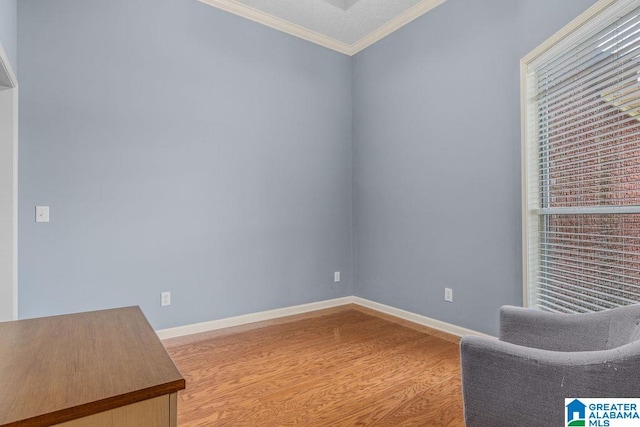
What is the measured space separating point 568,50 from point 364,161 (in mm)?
2291

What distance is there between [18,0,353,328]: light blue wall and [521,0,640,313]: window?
219cm

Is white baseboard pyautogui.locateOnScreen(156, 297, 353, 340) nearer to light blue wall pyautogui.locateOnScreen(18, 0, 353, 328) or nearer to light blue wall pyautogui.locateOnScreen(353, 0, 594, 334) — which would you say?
light blue wall pyautogui.locateOnScreen(18, 0, 353, 328)

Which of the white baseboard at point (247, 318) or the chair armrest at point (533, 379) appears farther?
the white baseboard at point (247, 318)

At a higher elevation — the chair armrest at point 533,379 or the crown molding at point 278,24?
the crown molding at point 278,24

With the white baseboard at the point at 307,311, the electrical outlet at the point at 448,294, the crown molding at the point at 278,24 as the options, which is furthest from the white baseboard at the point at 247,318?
the crown molding at the point at 278,24

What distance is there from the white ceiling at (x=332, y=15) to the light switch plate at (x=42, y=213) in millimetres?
2302

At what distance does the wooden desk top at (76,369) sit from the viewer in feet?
2.21

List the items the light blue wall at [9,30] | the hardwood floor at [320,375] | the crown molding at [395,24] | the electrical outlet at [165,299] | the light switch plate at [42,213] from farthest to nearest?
the crown molding at [395,24] → the electrical outlet at [165,299] → the light switch plate at [42,213] → the light blue wall at [9,30] → the hardwood floor at [320,375]

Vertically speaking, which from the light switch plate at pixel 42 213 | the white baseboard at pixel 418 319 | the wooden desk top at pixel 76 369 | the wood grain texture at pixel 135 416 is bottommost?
the white baseboard at pixel 418 319

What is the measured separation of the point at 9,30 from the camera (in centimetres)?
227

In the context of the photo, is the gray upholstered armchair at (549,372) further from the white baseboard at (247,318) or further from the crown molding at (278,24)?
the crown molding at (278,24)

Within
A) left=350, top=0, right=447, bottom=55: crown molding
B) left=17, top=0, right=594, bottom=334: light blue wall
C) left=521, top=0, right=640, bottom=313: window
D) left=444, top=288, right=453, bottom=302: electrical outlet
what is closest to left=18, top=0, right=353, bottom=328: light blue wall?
left=17, top=0, right=594, bottom=334: light blue wall

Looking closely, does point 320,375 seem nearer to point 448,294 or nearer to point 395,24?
point 448,294

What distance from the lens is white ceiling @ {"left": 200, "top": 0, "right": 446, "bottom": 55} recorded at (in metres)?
3.38
